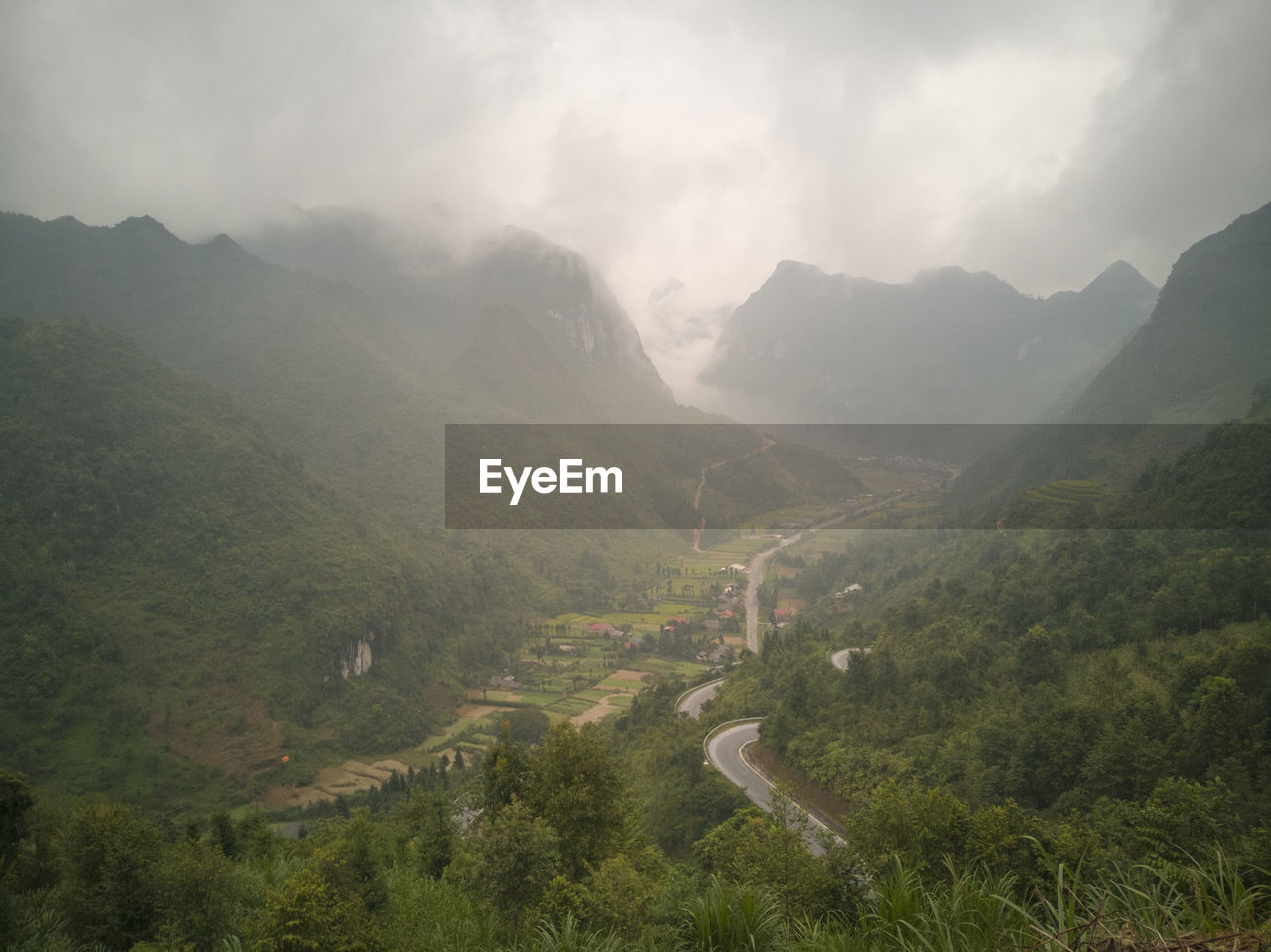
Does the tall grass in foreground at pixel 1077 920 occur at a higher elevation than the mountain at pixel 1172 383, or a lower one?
lower

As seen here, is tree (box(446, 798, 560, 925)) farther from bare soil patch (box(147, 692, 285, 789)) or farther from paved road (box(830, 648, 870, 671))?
bare soil patch (box(147, 692, 285, 789))

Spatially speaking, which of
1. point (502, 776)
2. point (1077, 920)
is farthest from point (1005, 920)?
point (502, 776)

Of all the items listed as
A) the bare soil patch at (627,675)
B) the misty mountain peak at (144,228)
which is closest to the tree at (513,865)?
the bare soil patch at (627,675)

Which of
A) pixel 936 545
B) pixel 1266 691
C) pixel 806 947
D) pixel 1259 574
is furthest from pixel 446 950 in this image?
pixel 936 545

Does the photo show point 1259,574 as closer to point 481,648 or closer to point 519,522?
point 481,648

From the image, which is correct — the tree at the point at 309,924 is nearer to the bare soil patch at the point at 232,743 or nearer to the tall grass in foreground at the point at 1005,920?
the tall grass in foreground at the point at 1005,920

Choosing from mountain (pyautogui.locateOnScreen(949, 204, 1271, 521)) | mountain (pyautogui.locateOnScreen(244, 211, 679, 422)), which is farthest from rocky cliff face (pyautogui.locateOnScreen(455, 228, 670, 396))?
mountain (pyautogui.locateOnScreen(949, 204, 1271, 521))
